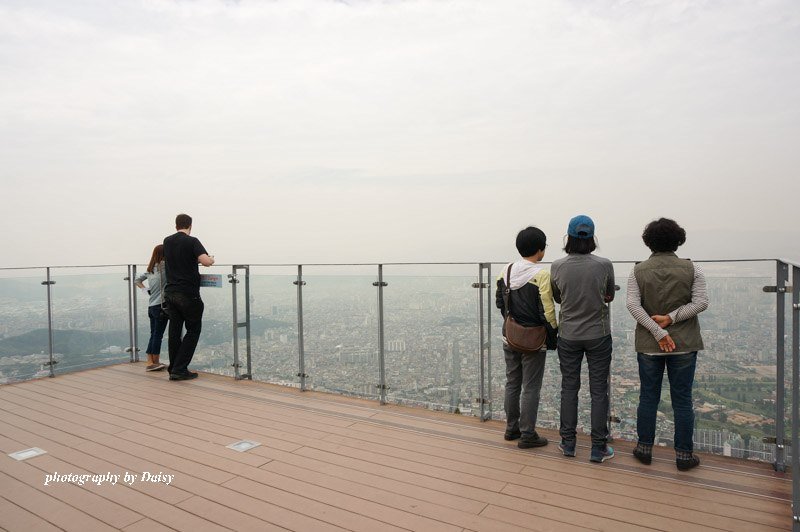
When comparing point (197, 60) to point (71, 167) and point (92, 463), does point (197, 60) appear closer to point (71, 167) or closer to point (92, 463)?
point (71, 167)

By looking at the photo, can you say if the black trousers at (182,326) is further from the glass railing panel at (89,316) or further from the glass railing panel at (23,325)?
the glass railing panel at (23,325)

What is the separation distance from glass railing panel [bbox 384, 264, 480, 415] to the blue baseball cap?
101 cm

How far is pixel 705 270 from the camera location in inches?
122

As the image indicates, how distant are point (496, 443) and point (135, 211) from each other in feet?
40.4

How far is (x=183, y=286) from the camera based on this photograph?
5.52 m

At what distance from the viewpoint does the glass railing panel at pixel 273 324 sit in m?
5.39

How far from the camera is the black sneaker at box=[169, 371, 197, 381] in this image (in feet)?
18.8

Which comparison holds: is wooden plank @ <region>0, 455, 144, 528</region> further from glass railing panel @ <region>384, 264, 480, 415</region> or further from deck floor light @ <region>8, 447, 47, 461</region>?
glass railing panel @ <region>384, 264, 480, 415</region>

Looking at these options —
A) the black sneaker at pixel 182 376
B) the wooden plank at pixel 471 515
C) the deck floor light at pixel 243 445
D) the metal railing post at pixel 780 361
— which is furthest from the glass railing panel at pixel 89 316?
the metal railing post at pixel 780 361

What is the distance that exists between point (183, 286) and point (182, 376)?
107 cm

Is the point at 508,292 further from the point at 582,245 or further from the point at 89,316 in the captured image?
the point at 89,316

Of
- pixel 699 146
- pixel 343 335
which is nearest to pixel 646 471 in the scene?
pixel 343 335

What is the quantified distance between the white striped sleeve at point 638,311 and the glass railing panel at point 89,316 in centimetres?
607

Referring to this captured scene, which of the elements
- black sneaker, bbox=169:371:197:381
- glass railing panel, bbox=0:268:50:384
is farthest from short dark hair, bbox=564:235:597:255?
glass railing panel, bbox=0:268:50:384
